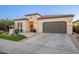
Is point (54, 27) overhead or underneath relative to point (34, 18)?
underneath

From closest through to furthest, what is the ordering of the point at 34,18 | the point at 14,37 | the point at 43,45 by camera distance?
the point at 43,45
the point at 14,37
the point at 34,18

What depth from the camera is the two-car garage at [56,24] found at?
5961 millimetres

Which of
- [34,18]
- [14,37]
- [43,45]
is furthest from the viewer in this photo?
[34,18]

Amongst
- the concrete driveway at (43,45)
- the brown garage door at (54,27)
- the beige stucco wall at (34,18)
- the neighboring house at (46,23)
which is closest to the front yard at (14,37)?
the concrete driveway at (43,45)

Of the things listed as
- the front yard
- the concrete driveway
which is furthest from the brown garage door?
the front yard

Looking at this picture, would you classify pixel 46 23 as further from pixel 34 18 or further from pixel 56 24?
pixel 34 18

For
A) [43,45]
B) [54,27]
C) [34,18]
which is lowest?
[43,45]

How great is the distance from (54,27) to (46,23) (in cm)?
40

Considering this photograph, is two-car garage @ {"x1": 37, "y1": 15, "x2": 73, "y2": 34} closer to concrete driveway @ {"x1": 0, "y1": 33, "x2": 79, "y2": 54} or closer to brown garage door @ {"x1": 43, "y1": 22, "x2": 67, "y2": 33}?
brown garage door @ {"x1": 43, "y1": 22, "x2": 67, "y2": 33}

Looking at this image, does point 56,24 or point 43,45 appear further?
point 56,24

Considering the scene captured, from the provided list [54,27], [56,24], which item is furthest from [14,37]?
[56,24]

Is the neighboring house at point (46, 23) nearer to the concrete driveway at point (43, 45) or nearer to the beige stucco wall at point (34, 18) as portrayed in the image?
the beige stucco wall at point (34, 18)

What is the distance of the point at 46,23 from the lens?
6383 mm
